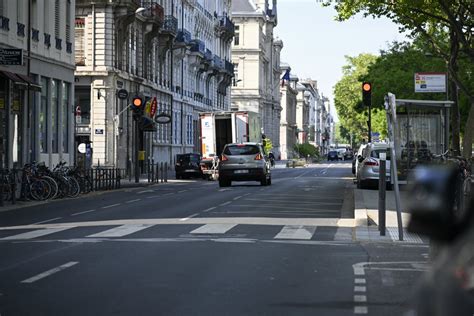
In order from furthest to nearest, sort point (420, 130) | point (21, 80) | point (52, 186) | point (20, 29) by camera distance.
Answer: point (20, 29)
point (21, 80)
point (420, 130)
point (52, 186)

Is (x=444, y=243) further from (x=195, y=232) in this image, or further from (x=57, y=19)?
(x=57, y=19)

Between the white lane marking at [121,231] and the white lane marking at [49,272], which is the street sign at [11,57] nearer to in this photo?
the white lane marking at [121,231]

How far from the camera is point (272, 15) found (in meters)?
145

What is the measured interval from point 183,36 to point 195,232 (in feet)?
192

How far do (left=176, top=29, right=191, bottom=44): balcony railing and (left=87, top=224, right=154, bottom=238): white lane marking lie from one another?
55092 millimetres

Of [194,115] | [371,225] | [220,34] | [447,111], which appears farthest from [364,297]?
[220,34]

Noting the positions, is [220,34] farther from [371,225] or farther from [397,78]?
[371,225]

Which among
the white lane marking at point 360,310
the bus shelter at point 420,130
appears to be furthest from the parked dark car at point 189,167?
the white lane marking at point 360,310

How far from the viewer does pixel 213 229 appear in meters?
17.2

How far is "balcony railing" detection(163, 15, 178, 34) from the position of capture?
66812mm

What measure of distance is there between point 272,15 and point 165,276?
136960 mm

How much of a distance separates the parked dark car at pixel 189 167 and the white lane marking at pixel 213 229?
3739 cm

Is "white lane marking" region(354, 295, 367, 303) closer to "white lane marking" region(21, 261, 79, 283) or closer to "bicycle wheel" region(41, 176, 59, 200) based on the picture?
"white lane marking" region(21, 261, 79, 283)

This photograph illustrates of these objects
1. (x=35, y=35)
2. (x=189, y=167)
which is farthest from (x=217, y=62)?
(x=35, y=35)
